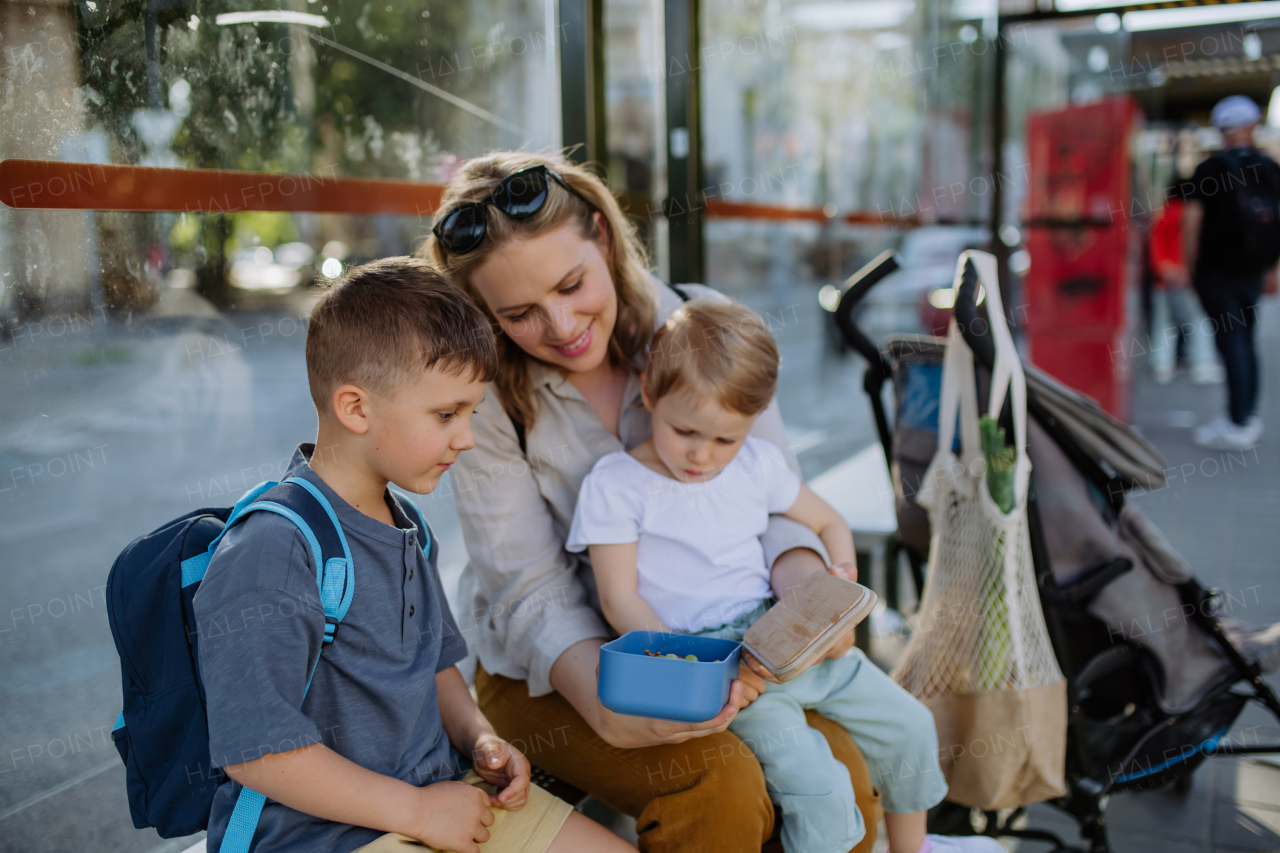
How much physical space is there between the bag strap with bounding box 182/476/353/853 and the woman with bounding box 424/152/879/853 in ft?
1.65

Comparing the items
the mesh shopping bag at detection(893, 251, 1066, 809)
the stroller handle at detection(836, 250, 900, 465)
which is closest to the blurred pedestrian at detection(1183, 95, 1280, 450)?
the stroller handle at detection(836, 250, 900, 465)

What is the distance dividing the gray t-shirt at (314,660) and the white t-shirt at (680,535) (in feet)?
1.19

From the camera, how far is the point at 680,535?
178 cm

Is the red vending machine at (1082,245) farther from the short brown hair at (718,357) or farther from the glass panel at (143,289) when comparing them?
the short brown hair at (718,357)

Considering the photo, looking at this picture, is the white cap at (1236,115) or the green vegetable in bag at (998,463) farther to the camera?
the white cap at (1236,115)

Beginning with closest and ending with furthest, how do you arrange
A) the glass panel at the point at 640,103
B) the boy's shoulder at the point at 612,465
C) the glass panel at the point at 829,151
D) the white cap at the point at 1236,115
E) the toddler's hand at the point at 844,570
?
the toddler's hand at the point at 844,570 < the boy's shoulder at the point at 612,465 < the glass panel at the point at 640,103 < the glass panel at the point at 829,151 < the white cap at the point at 1236,115

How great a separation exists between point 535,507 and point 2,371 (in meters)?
0.93

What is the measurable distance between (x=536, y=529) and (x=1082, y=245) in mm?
5637

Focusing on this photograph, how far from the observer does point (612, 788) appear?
1.63 m

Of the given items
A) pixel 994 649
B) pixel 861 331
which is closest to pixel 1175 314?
pixel 861 331

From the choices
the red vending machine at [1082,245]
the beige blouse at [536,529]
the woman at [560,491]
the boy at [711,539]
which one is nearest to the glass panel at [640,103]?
the woman at [560,491]

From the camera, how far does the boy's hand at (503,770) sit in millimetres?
1433

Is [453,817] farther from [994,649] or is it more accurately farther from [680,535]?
[994,649]

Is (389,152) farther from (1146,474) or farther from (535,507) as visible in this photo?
(1146,474)
